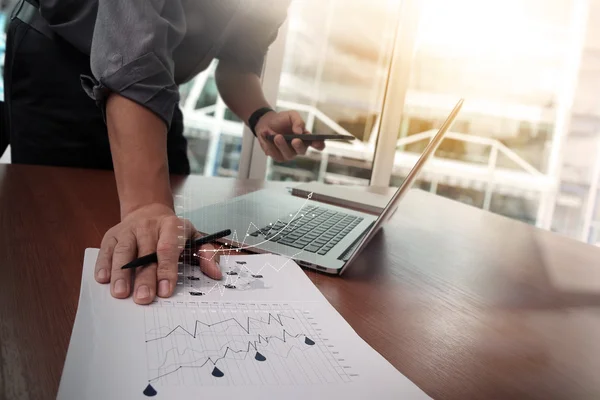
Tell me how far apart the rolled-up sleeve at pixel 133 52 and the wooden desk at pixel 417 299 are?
0.62ft

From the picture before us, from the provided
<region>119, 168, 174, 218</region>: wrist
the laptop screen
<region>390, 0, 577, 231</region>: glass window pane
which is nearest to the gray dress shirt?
<region>119, 168, 174, 218</region>: wrist

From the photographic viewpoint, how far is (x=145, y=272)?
0.53 metres

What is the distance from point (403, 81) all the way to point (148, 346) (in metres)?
2.90

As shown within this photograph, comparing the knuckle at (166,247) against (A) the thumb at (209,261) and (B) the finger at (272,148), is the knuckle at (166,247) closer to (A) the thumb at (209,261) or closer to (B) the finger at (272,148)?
(A) the thumb at (209,261)

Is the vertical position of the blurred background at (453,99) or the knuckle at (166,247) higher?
the blurred background at (453,99)

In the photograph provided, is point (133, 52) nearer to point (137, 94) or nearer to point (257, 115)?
point (137, 94)

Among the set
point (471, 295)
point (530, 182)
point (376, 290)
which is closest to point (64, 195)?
point (376, 290)

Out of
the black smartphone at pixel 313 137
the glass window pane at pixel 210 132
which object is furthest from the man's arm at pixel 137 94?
the glass window pane at pixel 210 132

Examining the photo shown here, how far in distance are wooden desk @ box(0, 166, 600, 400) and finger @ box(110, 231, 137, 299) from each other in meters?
0.04

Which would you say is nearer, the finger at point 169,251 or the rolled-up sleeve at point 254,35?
the finger at point 169,251

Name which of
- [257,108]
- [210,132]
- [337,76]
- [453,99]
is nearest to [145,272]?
[257,108]

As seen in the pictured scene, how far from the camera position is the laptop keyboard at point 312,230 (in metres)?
0.75

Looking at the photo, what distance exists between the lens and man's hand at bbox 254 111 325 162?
1047 millimetres
